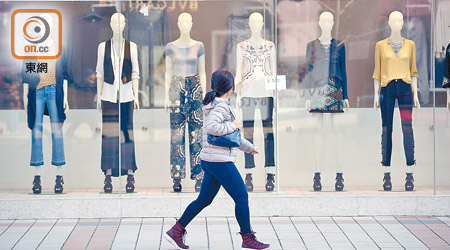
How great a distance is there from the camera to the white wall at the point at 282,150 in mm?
9055

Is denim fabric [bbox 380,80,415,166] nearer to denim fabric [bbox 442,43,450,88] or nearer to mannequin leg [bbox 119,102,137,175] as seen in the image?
denim fabric [bbox 442,43,450,88]

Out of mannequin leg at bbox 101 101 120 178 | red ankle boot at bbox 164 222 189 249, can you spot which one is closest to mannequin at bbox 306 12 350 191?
mannequin leg at bbox 101 101 120 178

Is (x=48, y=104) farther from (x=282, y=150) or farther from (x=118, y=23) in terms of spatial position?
(x=282, y=150)

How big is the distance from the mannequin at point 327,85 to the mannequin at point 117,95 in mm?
2035

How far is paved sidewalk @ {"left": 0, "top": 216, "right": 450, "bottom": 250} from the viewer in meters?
7.36

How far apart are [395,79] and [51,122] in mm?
3959

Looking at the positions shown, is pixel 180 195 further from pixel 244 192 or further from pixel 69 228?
pixel 244 192

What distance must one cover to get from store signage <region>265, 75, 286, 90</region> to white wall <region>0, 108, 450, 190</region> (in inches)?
12.3

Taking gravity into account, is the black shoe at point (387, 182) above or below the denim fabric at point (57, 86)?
below

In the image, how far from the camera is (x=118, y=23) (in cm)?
898

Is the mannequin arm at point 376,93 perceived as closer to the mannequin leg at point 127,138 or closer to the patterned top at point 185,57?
the patterned top at point 185,57

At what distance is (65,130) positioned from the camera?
906 cm

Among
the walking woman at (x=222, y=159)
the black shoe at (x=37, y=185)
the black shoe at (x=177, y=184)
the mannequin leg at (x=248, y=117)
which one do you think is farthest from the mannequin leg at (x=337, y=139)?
the black shoe at (x=37, y=185)

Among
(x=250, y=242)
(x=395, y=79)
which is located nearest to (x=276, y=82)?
(x=395, y=79)
